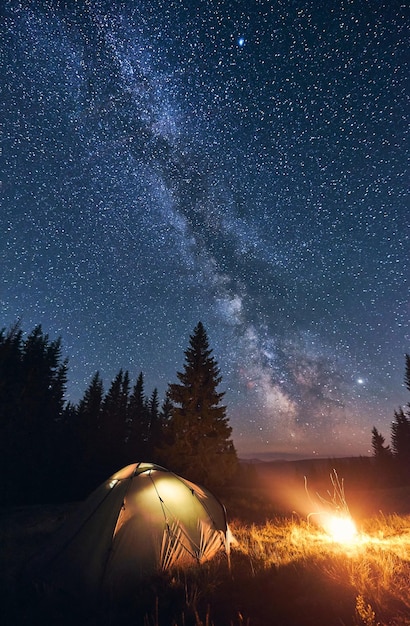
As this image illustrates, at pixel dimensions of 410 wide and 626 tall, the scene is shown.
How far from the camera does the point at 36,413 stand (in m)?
25.4

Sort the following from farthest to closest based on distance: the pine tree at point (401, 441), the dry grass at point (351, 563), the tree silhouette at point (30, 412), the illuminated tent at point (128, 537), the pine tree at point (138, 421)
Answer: the pine tree at point (401, 441)
the pine tree at point (138, 421)
the tree silhouette at point (30, 412)
the illuminated tent at point (128, 537)
the dry grass at point (351, 563)

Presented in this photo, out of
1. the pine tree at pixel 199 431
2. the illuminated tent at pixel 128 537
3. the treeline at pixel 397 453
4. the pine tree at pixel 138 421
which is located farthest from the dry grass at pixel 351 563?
the treeline at pixel 397 453

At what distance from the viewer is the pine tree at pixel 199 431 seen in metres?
20.2

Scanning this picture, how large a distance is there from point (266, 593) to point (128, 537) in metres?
3.18

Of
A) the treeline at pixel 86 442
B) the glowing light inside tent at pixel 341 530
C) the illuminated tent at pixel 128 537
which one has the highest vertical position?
the treeline at pixel 86 442

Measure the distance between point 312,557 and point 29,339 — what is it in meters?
34.1

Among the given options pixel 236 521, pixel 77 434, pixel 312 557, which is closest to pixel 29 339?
pixel 77 434

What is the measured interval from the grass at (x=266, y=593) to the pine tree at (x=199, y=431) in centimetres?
1182

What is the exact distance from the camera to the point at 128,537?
6.80m

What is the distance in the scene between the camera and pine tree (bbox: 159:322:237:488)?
66.1 feet

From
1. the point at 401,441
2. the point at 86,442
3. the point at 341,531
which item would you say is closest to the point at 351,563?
the point at 341,531

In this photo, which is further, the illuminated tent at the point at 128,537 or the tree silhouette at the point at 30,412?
the tree silhouette at the point at 30,412

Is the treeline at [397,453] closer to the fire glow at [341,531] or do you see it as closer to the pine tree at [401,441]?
the pine tree at [401,441]

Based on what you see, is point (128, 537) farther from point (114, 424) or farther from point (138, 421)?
point (138, 421)
